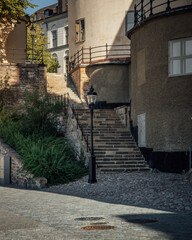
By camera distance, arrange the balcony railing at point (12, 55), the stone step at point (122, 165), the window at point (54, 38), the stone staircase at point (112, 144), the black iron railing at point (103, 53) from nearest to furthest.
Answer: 1. the stone step at point (122, 165)
2. the stone staircase at point (112, 144)
3. the black iron railing at point (103, 53)
4. the balcony railing at point (12, 55)
5. the window at point (54, 38)

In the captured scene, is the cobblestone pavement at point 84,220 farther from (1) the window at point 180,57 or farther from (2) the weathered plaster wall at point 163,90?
(1) the window at point 180,57

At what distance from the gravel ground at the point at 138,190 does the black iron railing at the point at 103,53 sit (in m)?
13.1

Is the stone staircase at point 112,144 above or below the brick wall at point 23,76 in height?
below

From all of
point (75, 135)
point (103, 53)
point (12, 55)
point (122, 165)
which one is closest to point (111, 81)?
point (103, 53)

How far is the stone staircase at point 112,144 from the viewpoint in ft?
62.0

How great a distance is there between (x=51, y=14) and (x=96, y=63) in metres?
35.2

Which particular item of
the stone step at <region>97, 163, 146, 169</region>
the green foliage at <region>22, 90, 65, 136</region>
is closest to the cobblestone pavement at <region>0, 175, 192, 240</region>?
the stone step at <region>97, 163, 146, 169</region>

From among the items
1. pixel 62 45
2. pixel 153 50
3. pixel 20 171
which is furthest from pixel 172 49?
pixel 62 45

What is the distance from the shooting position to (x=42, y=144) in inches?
773

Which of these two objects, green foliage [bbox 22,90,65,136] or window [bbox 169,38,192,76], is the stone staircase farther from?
window [bbox 169,38,192,76]

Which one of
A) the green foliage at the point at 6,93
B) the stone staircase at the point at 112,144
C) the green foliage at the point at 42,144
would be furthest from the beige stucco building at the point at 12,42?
the stone staircase at the point at 112,144

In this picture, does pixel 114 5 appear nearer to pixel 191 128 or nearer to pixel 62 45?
pixel 191 128

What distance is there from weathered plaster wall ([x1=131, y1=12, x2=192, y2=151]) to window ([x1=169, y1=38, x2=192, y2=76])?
21 cm

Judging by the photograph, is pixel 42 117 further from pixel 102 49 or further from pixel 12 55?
pixel 12 55
